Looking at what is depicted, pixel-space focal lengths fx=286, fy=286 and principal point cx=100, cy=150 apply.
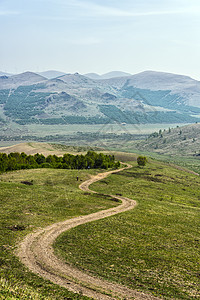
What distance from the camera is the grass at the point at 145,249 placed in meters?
34.1

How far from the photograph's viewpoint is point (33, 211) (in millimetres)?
58250

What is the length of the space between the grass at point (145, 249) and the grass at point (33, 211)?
21.3ft

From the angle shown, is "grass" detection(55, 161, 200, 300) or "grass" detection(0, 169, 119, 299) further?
"grass" detection(55, 161, 200, 300)

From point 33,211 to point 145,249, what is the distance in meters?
25.2

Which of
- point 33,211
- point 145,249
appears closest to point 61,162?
point 33,211

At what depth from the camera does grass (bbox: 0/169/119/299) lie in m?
29.2

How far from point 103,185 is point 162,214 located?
105 ft

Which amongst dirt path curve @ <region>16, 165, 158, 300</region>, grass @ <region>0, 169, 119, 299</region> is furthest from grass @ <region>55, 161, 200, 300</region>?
grass @ <region>0, 169, 119, 299</region>

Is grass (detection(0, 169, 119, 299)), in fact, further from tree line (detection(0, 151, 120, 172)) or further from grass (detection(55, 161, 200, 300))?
tree line (detection(0, 151, 120, 172))

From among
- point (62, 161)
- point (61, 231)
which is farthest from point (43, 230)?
point (62, 161)

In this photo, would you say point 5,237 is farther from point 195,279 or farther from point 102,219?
point 195,279

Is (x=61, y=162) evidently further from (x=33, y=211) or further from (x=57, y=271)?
(x=57, y=271)

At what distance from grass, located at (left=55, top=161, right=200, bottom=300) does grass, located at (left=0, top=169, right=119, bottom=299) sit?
650cm

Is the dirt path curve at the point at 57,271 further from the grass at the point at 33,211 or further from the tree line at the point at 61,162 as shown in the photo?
the tree line at the point at 61,162
